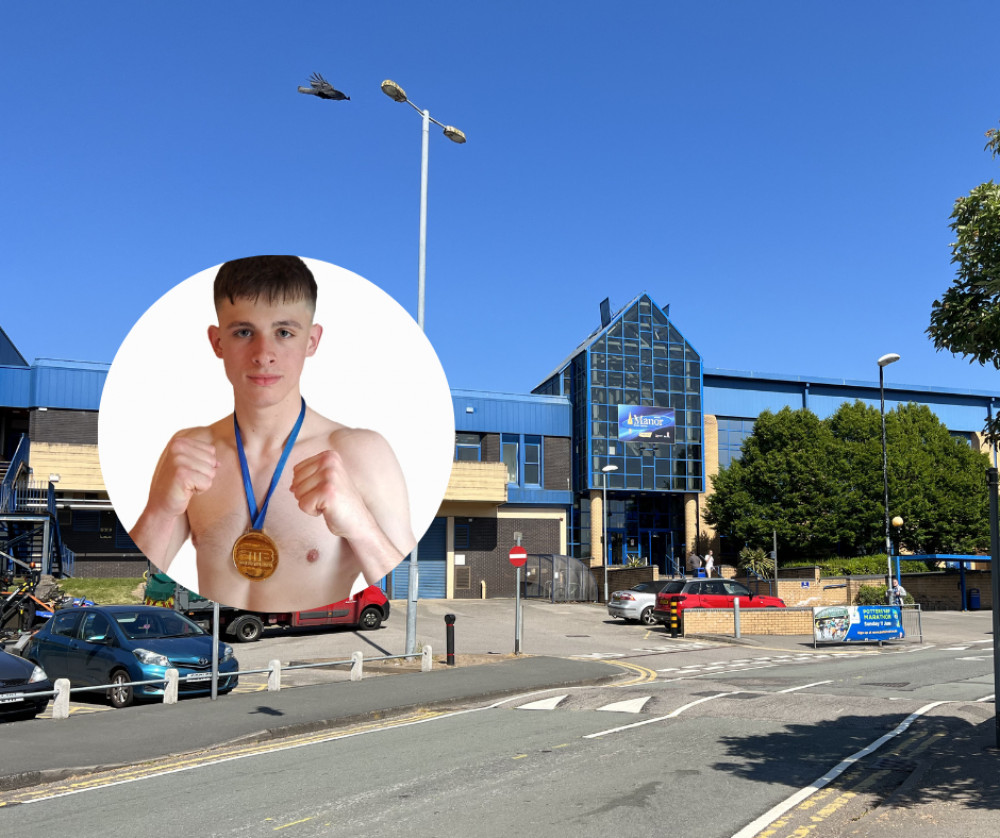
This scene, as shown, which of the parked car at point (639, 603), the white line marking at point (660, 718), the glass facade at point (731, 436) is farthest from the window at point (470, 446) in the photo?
the white line marking at point (660, 718)

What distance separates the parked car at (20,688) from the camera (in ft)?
43.8

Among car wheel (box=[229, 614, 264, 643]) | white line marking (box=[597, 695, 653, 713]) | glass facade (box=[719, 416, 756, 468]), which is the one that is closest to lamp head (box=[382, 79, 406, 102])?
white line marking (box=[597, 695, 653, 713])

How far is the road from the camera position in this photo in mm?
7348

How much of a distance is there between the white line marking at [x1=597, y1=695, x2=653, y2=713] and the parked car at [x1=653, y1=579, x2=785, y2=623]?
15.7 m

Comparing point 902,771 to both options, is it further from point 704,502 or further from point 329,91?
point 704,502

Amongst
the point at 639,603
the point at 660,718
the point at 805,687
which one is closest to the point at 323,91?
the point at 660,718

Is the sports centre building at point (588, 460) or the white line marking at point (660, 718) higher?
the sports centre building at point (588, 460)

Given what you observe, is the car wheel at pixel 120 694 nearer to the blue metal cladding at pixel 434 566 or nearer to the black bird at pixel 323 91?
the black bird at pixel 323 91

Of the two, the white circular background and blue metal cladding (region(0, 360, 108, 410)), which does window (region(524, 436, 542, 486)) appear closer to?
blue metal cladding (region(0, 360, 108, 410))

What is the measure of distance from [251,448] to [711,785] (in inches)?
236

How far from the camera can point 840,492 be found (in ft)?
166

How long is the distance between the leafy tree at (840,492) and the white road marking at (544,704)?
120 feet

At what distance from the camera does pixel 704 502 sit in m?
52.9

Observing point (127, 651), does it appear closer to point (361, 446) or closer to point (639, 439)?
point (361, 446)
